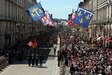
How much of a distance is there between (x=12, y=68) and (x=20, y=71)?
2237mm

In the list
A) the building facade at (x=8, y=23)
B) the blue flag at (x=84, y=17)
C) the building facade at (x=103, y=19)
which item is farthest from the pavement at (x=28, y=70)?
the building facade at (x=8, y=23)

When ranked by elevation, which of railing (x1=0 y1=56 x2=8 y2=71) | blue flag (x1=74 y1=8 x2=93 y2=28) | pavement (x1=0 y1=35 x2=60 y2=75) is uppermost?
blue flag (x1=74 y1=8 x2=93 y2=28)

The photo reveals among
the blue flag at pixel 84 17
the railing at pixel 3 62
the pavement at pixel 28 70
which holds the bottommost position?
the pavement at pixel 28 70

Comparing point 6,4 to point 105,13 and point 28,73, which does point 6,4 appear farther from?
point 28,73

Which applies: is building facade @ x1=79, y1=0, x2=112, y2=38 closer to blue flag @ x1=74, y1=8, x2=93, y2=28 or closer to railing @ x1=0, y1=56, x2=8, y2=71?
blue flag @ x1=74, y1=8, x2=93, y2=28

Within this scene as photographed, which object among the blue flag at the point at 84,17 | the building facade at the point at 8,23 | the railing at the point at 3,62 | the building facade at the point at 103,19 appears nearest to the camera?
the railing at the point at 3,62

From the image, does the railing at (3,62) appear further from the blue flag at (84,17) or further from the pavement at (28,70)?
the blue flag at (84,17)

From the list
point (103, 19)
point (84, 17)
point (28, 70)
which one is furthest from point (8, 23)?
point (28, 70)

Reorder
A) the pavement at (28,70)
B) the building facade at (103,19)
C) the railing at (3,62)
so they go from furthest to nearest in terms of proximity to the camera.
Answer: the building facade at (103,19), the railing at (3,62), the pavement at (28,70)

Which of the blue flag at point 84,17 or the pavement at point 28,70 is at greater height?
the blue flag at point 84,17

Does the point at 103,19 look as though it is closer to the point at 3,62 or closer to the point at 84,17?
the point at 84,17

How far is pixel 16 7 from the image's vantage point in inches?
3364

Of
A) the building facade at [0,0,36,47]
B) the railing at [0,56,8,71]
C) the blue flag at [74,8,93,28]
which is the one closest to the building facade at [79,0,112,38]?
the building facade at [0,0,36,47]

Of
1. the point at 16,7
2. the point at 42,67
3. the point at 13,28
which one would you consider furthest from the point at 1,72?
the point at 16,7
